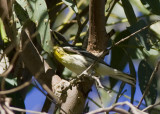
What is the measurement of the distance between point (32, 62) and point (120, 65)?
2.99 ft

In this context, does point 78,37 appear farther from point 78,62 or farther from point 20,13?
point 20,13

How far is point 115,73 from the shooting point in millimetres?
2293

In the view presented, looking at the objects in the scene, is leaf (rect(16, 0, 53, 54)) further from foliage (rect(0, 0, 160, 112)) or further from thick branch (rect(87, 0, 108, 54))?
thick branch (rect(87, 0, 108, 54))

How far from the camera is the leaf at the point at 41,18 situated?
1.99 metres

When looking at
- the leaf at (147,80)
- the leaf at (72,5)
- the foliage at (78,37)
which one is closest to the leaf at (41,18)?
the foliage at (78,37)

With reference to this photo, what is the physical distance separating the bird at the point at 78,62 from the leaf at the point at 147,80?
14 cm

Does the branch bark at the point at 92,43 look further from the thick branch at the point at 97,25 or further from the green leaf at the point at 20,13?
the green leaf at the point at 20,13

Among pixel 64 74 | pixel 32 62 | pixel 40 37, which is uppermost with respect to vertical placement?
pixel 40 37

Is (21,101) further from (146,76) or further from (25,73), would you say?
(146,76)

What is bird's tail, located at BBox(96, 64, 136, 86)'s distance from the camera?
85.8 inches

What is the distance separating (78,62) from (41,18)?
51 cm

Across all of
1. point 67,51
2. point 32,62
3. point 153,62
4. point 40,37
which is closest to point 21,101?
point 32,62

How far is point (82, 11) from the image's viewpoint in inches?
128

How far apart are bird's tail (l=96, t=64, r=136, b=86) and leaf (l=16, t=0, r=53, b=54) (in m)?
0.45
